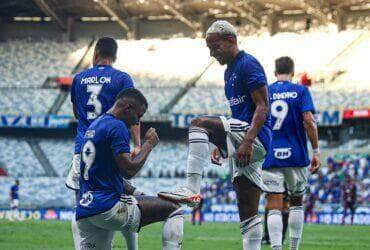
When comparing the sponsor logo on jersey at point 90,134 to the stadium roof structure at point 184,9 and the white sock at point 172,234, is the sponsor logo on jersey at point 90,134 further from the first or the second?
the stadium roof structure at point 184,9

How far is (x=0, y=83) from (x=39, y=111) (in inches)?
148

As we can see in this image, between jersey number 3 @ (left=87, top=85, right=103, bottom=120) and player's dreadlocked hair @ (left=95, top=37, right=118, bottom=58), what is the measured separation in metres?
0.35

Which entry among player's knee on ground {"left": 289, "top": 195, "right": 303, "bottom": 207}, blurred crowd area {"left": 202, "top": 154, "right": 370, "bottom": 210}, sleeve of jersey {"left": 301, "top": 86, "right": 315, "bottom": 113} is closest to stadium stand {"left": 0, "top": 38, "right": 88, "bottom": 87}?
blurred crowd area {"left": 202, "top": 154, "right": 370, "bottom": 210}

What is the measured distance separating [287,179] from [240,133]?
3135mm

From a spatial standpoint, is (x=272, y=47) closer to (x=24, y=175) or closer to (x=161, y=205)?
(x=24, y=175)

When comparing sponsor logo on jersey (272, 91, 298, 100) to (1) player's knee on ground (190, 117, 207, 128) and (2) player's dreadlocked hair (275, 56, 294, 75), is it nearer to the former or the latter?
(2) player's dreadlocked hair (275, 56, 294, 75)

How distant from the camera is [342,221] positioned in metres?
30.6

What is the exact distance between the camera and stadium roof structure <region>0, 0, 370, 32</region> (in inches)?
1845

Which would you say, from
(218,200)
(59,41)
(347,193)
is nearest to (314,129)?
(347,193)

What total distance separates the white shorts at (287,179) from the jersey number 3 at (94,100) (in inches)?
105

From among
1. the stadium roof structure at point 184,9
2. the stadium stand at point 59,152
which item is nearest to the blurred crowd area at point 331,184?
the stadium stand at point 59,152

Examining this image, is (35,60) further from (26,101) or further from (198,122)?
(198,122)

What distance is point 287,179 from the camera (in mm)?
11008

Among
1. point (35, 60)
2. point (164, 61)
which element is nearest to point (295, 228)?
point (164, 61)
